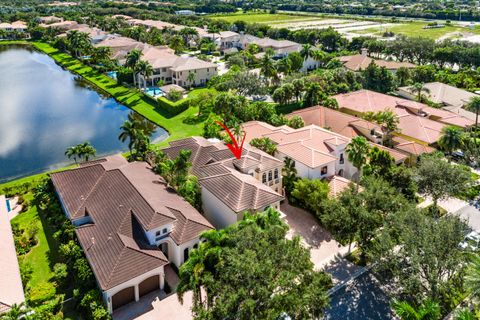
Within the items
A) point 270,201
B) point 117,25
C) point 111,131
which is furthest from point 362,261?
point 117,25

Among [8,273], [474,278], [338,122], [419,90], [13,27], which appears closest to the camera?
[474,278]

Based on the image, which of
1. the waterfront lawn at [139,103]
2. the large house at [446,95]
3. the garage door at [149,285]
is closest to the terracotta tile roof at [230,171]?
the garage door at [149,285]

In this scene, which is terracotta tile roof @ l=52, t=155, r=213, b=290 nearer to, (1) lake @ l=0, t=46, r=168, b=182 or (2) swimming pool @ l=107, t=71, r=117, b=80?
(1) lake @ l=0, t=46, r=168, b=182

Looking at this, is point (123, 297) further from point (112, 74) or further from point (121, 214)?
point (112, 74)

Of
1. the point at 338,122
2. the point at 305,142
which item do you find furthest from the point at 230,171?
the point at 338,122

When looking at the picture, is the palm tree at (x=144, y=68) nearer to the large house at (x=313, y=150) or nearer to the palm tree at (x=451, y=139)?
the large house at (x=313, y=150)

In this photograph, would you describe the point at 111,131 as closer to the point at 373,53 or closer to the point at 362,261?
the point at 362,261
